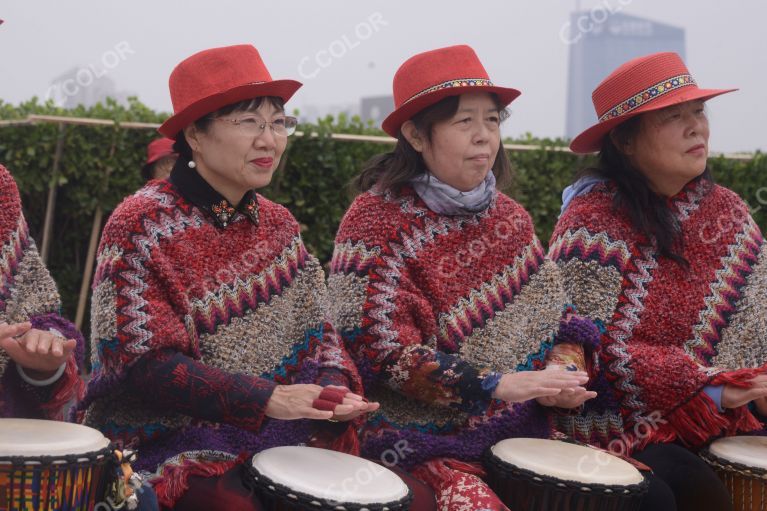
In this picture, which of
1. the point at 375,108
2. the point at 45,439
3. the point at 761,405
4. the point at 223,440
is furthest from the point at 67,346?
the point at 375,108

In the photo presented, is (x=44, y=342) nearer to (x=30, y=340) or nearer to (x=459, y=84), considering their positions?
(x=30, y=340)

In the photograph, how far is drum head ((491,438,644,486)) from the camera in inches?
123

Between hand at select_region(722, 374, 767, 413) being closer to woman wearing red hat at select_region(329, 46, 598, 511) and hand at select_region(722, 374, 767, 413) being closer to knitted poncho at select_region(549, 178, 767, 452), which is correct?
knitted poncho at select_region(549, 178, 767, 452)

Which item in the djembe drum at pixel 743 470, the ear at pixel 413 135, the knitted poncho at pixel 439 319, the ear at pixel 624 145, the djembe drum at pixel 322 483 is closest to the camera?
the djembe drum at pixel 322 483

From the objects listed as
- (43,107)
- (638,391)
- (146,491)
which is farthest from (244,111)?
(43,107)

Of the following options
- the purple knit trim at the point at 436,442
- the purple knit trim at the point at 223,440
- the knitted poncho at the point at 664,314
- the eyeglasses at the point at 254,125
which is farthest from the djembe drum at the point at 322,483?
the knitted poncho at the point at 664,314

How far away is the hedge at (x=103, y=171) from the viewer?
6730 mm

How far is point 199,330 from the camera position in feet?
10.4

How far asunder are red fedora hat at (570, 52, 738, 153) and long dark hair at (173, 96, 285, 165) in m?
1.48

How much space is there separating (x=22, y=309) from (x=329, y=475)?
3.90 ft

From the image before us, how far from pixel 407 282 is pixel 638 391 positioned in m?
1.08

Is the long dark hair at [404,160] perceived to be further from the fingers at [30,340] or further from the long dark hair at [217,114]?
the fingers at [30,340]

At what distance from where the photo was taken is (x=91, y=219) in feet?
23.0

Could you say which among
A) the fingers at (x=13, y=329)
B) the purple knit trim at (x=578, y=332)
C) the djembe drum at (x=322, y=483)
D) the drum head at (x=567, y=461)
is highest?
the fingers at (x=13, y=329)
